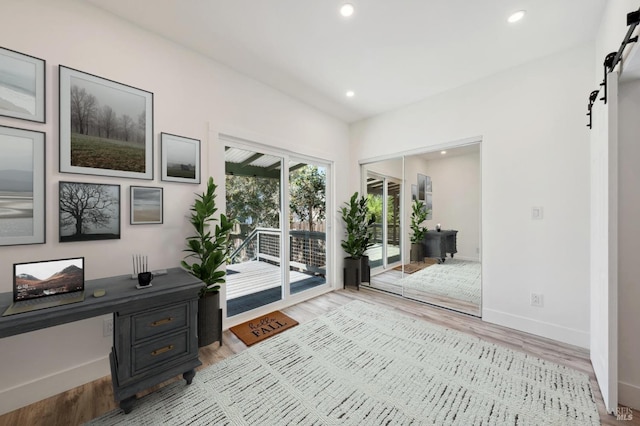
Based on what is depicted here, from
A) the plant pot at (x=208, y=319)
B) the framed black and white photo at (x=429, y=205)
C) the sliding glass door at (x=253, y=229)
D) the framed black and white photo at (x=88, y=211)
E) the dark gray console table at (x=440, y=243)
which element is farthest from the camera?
the framed black and white photo at (x=429, y=205)

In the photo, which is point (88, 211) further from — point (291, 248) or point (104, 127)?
point (291, 248)

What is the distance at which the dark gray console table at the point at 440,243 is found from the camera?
130 inches

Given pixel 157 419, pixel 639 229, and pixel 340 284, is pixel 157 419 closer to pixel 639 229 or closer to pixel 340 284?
pixel 340 284

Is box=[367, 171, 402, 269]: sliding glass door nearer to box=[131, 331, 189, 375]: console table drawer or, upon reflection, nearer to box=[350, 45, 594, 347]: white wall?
box=[350, 45, 594, 347]: white wall

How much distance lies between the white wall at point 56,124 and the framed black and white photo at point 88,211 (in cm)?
5

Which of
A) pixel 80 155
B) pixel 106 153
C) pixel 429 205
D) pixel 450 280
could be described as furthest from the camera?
pixel 429 205

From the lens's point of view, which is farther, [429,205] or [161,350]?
[429,205]

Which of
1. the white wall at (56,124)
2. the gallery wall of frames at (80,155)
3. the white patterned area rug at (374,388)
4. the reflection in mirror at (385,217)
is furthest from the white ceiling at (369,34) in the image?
the white patterned area rug at (374,388)

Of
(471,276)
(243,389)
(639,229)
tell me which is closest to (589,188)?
(639,229)

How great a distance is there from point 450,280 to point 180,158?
12.1ft

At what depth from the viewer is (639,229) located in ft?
5.09

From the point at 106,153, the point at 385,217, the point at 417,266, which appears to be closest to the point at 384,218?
the point at 385,217

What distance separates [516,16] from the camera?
2014 millimetres

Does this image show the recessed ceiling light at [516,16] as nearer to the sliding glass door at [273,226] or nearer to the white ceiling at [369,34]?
the white ceiling at [369,34]
